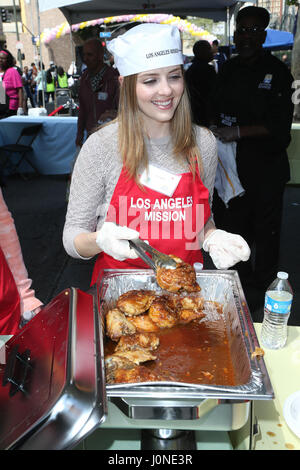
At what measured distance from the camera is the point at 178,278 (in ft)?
4.80

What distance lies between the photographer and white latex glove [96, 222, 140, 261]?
1440 mm

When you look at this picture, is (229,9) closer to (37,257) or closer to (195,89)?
(195,89)

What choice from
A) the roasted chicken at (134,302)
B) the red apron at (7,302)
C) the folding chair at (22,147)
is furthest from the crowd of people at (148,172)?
the folding chair at (22,147)

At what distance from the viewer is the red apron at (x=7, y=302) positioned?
156 cm

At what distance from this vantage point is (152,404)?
0.94 m

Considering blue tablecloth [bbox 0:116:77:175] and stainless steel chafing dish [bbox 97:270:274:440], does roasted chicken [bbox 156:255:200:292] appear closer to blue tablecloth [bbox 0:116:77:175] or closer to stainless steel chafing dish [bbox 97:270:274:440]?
stainless steel chafing dish [bbox 97:270:274:440]

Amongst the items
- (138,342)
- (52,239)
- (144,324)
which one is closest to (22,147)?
(52,239)

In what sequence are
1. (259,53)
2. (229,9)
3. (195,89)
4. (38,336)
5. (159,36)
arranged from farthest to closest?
(229,9) < (195,89) < (259,53) < (159,36) < (38,336)

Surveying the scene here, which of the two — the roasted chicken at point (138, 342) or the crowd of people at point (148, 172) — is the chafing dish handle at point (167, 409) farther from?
the crowd of people at point (148, 172)

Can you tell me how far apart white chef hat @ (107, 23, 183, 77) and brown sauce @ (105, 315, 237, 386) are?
3.50ft

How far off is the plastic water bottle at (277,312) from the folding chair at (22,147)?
6.25m
